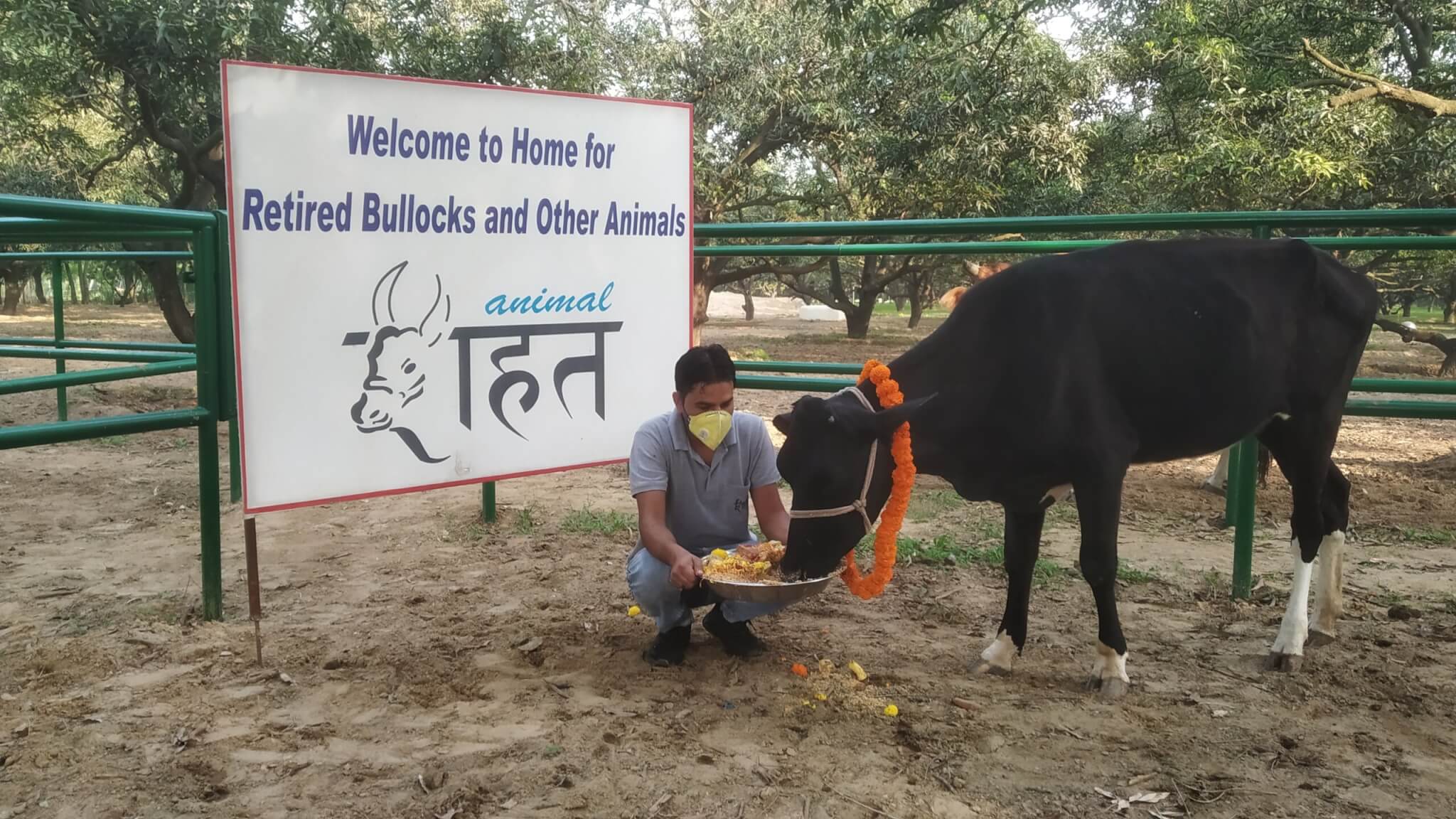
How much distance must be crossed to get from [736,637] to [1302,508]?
5.92ft

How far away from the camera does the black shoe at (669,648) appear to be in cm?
301

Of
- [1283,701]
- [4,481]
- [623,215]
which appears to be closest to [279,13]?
[4,481]

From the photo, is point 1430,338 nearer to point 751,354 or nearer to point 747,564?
point 751,354

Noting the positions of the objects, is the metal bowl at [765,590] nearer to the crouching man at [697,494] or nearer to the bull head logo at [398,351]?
the crouching man at [697,494]

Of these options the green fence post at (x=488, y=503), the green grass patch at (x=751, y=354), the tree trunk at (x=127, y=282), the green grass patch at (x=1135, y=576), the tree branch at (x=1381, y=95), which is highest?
the tree branch at (x=1381, y=95)

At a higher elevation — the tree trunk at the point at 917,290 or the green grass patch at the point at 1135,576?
the tree trunk at the point at 917,290

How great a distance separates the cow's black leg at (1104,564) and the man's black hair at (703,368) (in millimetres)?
1007

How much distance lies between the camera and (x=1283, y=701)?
9.20 ft

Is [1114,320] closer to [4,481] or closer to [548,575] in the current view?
[548,575]

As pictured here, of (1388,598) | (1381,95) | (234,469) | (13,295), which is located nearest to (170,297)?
(234,469)

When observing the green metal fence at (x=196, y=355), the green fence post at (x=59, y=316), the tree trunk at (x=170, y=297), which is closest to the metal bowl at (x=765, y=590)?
the green metal fence at (x=196, y=355)

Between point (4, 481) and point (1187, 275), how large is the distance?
578cm

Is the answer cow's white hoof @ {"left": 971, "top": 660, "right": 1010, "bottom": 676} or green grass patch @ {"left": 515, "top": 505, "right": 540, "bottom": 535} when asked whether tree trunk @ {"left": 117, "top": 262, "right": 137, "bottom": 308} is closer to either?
green grass patch @ {"left": 515, "top": 505, "right": 540, "bottom": 535}

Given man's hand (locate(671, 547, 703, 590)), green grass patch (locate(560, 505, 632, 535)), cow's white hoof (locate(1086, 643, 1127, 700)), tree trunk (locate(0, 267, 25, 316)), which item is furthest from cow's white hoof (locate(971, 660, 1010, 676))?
tree trunk (locate(0, 267, 25, 316))
